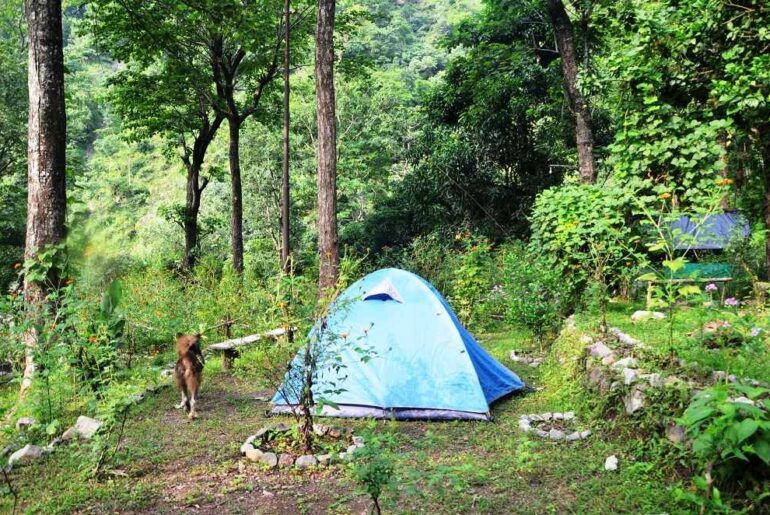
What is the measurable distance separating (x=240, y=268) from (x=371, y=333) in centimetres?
735

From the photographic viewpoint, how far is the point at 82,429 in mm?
4680

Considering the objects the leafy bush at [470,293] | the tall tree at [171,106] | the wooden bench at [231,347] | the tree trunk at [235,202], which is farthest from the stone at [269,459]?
the tall tree at [171,106]

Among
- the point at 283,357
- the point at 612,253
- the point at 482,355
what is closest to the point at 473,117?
the point at 612,253

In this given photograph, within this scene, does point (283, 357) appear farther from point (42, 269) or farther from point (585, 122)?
point (585, 122)

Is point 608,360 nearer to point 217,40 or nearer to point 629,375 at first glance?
point 629,375

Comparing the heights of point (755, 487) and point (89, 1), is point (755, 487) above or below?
below

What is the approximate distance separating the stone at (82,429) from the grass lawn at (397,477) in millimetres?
215

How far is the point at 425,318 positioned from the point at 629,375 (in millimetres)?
2035

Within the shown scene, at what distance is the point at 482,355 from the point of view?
19.1 feet

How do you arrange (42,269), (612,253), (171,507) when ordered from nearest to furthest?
1. (171,507)
2. (42,269)
3. (612,253)

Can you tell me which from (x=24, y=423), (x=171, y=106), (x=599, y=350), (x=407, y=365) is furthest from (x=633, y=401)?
(x=171, y=106)

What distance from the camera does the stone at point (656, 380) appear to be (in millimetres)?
4027

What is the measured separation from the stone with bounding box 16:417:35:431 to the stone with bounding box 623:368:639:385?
4.97m

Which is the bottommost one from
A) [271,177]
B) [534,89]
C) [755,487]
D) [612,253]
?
[755,487]
